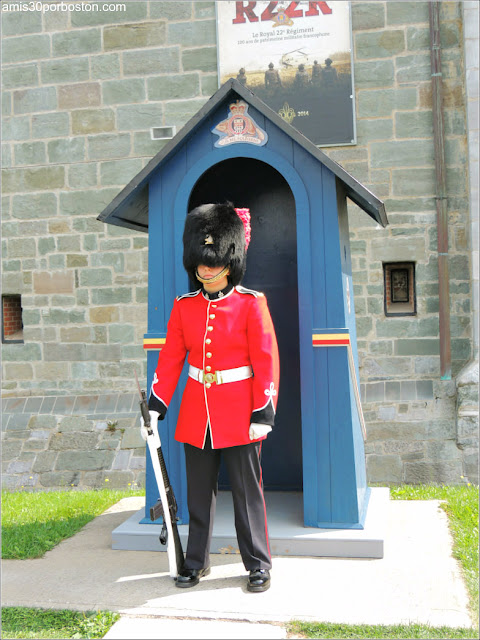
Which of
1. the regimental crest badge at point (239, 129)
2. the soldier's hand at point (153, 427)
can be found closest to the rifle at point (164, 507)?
the soldier's hand at point (153, 427)

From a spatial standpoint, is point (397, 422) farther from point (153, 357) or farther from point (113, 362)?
point (153, 357)

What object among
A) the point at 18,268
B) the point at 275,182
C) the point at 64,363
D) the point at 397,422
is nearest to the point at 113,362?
the point at 64,363

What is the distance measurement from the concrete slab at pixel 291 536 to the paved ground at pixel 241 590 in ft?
0.17

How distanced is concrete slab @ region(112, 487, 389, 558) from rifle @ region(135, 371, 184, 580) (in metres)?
0.30

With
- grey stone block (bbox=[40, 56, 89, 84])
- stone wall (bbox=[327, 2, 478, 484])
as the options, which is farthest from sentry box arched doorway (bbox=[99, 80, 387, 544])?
grey stone block (bbox=[40, 56, 89, 84])

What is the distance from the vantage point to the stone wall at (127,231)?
674cm

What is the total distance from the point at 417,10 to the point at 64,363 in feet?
16.5

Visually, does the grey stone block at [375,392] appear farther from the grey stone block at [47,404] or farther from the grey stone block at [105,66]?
the grey stone block at [105,66]

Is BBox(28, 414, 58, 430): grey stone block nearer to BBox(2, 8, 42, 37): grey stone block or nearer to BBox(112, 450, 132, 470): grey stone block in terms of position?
BBox(112, 450, 132, 470): grey stone block

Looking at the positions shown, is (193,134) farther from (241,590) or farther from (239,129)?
(241,590)

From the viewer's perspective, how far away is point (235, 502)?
10.8 ft

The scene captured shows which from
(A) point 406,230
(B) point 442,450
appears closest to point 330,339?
(B) point 442,450

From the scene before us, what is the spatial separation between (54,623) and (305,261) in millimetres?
2109

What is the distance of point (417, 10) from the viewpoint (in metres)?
6.84
